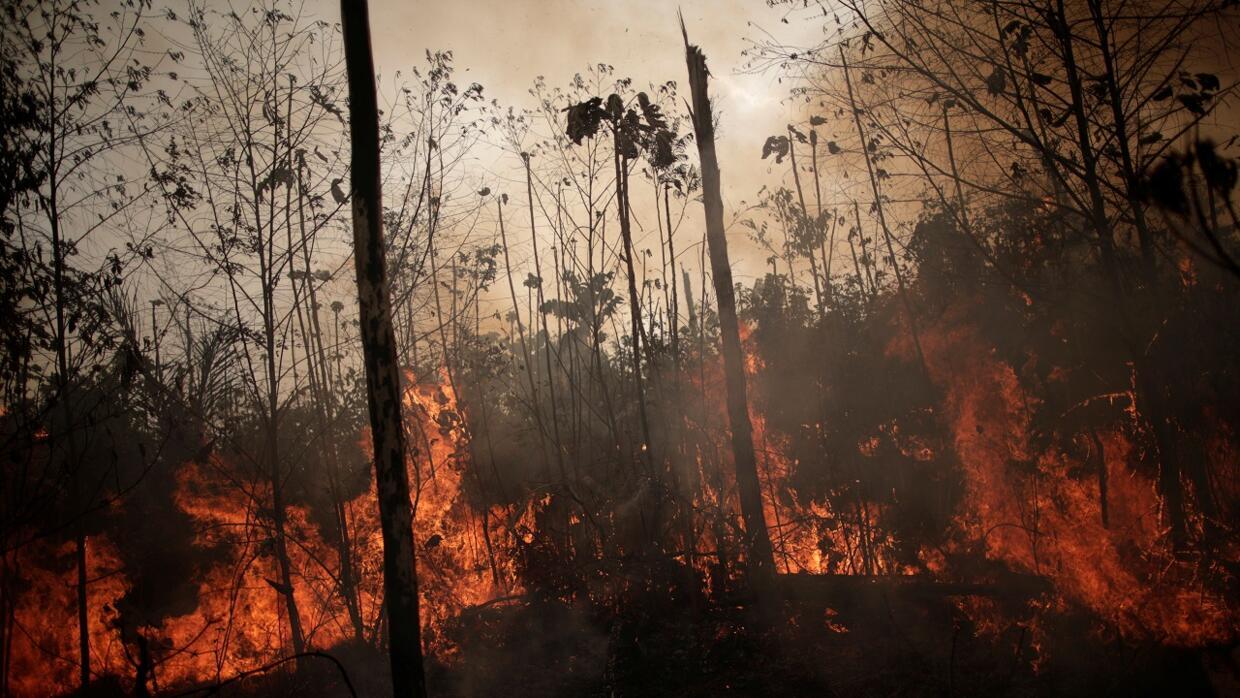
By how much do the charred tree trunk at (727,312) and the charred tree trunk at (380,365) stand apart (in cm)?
538

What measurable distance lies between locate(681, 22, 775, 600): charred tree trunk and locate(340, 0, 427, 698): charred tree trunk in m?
5.38

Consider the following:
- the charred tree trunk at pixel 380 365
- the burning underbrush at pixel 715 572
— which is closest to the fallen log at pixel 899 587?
the burning underbrush at pixel 715 572

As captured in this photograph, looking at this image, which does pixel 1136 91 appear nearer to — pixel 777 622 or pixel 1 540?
pixel 777 622

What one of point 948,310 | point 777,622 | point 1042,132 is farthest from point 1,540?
point 948,310

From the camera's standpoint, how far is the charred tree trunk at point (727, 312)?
9.30 metres

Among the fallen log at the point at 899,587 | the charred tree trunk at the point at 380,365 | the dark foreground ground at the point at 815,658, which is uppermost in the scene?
the charred tree trunk at the point at 380,365

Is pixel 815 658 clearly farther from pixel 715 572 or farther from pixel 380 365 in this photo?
pixel 380 365

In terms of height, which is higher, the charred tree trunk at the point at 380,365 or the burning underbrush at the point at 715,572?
the charred tree trunk at the point at 380,365

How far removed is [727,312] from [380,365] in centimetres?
568

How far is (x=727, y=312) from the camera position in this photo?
31.1ft

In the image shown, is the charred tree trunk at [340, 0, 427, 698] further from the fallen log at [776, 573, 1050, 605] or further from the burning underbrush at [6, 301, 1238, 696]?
the fallen log at [776, 573, 1050, 605]

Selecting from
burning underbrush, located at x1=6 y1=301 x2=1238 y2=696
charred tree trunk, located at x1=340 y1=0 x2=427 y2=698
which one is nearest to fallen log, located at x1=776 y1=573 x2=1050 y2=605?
burning underbrush, located at x1=6 y1=301 x2=1238 y2=696

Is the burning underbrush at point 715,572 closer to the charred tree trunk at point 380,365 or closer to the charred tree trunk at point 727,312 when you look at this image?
the charred tree trunk at point 727,312

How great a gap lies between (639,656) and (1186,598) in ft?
20.7
